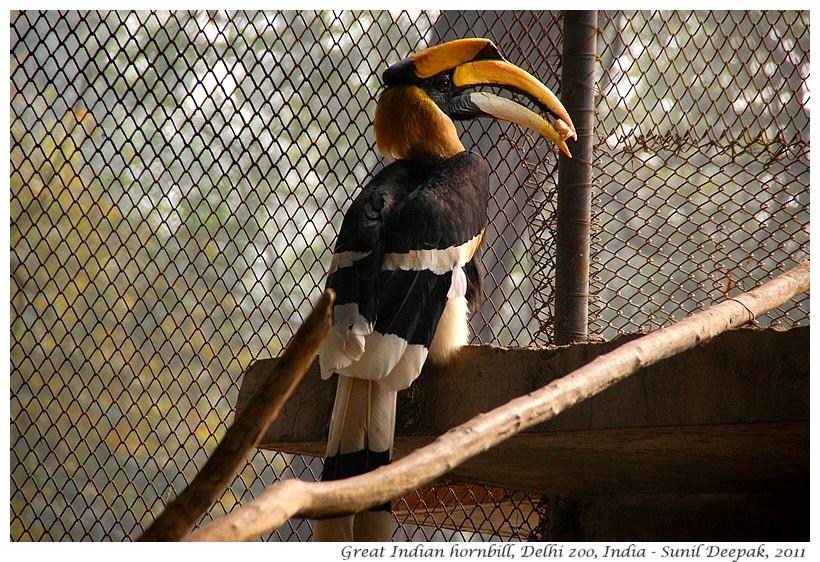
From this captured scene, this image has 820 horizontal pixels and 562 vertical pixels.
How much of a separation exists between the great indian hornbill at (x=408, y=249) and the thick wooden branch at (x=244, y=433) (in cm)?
59

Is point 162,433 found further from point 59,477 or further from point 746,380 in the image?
point 746,380

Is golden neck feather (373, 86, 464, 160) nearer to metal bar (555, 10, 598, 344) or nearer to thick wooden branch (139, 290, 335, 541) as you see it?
metal bar (555, 10, 598, 344)

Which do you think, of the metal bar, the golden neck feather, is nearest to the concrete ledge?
the metal bar

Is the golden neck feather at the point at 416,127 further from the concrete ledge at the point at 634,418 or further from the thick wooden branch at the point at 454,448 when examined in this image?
the thick wooden branch at the point at 454,448

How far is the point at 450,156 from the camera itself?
1.47m

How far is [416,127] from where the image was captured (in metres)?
1.48

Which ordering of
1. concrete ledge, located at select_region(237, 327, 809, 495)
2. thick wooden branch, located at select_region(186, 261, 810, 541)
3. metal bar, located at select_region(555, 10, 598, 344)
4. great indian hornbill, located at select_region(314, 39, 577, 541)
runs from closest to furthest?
thick wooden branch, located at select_region(186, 261, 810, 541)
concrete ledge, located at select_region(237, 327, 809, 495)
great indian hornbill, located at select_region(314, 39, 577, 541)
metal bar, located at select_region(555, 10, 598, 344)

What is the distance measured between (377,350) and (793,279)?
0.55 meters

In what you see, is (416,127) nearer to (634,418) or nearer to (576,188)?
(576,188)

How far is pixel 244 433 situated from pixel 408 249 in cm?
72

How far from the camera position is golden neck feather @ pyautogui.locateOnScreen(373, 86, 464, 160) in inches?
58.4

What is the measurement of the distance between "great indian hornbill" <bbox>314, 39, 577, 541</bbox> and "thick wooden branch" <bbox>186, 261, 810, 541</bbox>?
Result: 1.22ft

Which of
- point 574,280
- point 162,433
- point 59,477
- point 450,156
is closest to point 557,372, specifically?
point 574,280

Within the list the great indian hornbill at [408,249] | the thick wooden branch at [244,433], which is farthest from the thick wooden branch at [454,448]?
the great indian hornbill at [408,249]
